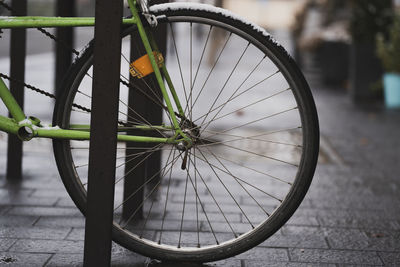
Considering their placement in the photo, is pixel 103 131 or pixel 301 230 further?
pixel 301 230

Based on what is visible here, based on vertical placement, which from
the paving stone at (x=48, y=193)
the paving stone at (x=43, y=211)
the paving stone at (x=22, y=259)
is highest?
the paving stone at (x=48, y=193)

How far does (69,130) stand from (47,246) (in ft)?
2.11

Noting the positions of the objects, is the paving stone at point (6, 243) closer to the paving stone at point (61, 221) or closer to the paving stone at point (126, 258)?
the paving stone at point (61, 221)

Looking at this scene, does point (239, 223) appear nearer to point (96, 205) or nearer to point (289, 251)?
point (289, 251)

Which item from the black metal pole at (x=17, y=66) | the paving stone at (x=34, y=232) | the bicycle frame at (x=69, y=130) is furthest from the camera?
the black metal pole at (x=17, y=66)

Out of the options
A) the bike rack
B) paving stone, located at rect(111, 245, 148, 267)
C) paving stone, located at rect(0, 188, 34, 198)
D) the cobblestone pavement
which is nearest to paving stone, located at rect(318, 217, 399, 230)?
the cobblestone pavement

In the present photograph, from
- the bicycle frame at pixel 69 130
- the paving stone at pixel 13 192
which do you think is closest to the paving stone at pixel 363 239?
the bicycle frame at pixel 69 130

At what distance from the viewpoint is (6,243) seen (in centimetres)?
307

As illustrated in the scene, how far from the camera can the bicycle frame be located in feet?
8.46

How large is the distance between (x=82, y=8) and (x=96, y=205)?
28.1 metres

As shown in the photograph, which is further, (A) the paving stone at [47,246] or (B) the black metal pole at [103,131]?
(A) the paving stone at [47,246]

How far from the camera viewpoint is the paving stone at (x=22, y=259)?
9.22 ft

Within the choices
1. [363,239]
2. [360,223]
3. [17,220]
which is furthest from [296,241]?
[17,220]

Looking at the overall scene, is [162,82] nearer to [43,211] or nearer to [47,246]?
[47,246]
